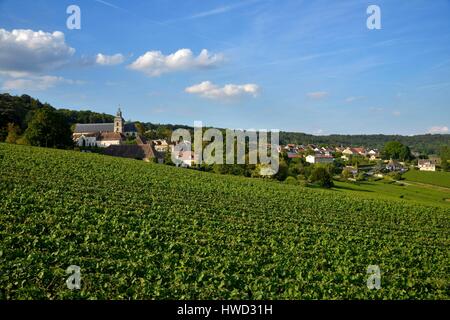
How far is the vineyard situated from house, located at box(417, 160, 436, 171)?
98.4 meters

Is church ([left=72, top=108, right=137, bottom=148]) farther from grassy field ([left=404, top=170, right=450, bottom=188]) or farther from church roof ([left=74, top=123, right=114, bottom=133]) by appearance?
grassy field ([left=404, top=170, right=450, bottom=188])

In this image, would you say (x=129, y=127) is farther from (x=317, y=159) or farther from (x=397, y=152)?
(x=397, y=152)

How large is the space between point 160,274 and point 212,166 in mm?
45882

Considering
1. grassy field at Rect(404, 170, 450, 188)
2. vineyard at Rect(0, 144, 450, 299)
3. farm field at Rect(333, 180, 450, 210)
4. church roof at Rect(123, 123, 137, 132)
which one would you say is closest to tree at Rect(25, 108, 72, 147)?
vineyard at Rect(0, 144, 450, 299)

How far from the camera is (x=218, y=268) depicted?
10258mm

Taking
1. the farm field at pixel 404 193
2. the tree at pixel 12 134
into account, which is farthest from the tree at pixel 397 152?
the tree at pixel 12 134

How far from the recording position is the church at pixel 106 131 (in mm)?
92062

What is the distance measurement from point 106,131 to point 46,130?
56.8m

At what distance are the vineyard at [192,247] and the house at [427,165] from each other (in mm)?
98352

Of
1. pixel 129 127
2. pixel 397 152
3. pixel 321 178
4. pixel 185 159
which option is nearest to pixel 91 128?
pixel 129 127

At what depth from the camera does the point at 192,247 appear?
1171 cm

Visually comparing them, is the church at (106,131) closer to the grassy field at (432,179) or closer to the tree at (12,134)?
the tree at (12,134)
